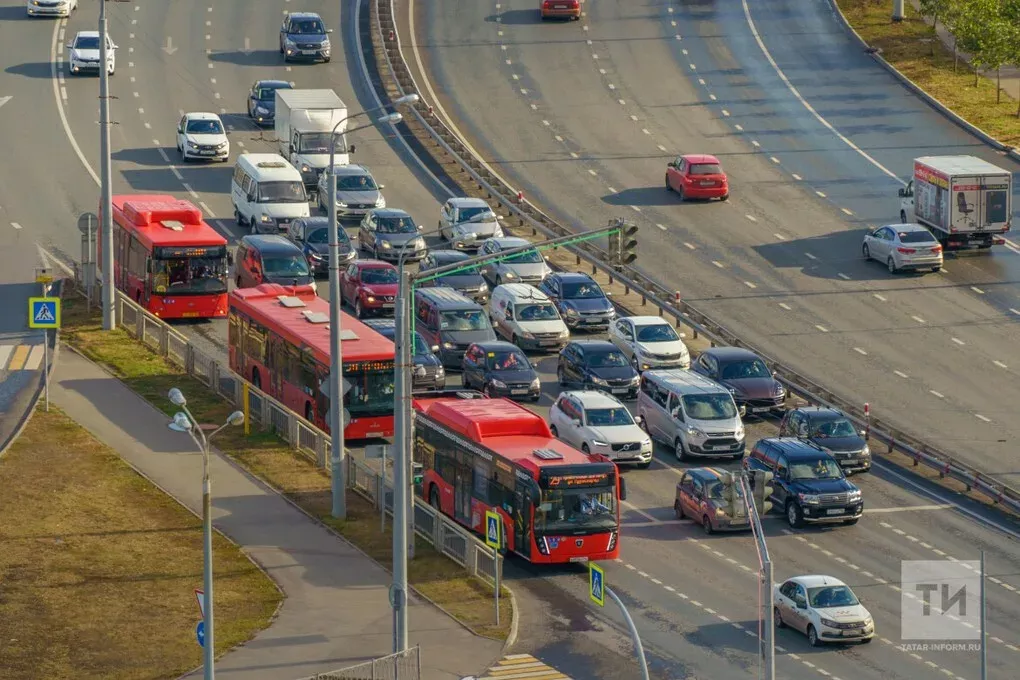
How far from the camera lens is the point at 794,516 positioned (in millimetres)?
50781

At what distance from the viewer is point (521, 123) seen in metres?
90.3

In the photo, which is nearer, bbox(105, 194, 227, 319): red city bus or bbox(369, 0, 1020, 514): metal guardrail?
bbox(369, 0, 1020, 514): metal guardrail

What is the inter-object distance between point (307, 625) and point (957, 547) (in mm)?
16459

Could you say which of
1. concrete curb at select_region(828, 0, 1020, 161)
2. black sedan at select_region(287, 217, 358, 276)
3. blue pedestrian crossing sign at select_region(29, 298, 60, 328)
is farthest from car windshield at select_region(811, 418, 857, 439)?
concrete curb at select_region(828, 0, 1020, 161)

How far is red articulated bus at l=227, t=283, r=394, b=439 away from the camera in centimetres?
5503

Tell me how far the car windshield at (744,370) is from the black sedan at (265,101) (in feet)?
112

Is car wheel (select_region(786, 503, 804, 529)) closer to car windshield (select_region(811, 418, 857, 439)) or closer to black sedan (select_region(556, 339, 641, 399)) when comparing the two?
car windshield (select_region(811, 418, 857, 439))

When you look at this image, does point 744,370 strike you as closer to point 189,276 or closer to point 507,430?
point 507,430

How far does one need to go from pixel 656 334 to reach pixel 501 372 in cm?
598

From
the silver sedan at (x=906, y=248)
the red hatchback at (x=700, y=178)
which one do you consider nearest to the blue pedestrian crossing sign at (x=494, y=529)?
the silver sedan at (x=906, y=248)

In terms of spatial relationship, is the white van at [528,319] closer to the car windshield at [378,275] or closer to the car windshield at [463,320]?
the car windshield at [463,320]

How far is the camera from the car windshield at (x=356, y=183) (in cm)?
7688

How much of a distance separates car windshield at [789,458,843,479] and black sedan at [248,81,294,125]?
1669 inches

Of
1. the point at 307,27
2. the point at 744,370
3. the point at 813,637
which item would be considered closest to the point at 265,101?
the point at 307,27
